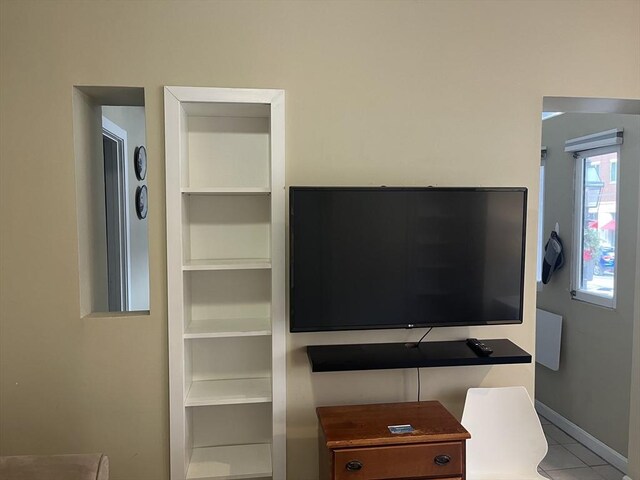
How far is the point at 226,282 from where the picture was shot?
2203 millimetres

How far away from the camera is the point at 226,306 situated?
7.25 ft

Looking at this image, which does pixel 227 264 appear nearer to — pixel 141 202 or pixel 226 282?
pixel 226 282

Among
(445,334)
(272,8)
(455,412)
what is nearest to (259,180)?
(272,8)

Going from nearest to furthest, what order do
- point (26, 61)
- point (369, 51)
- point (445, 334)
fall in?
point (26, 61) < point (369, 51) < point (445, 334)

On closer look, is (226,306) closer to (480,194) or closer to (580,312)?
(480,194)

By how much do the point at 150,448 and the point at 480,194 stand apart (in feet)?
6.28

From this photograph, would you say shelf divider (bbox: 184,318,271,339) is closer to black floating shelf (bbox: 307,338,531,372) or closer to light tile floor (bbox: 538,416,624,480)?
black floating shelf (bbox: 307,338,531,372)

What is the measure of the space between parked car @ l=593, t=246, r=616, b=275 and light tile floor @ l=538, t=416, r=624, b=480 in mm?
1249

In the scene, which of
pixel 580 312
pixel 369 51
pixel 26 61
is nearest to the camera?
pixel 26 61

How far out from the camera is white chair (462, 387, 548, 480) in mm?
2100

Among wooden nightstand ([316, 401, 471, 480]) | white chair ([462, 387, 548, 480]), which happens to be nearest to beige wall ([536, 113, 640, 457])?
white chair ([462, 387, 548, 480])

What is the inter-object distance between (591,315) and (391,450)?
84.6 inches

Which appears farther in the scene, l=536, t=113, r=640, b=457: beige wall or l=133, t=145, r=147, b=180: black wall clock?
l=133, t=145, r=147, b=180: black wall clock

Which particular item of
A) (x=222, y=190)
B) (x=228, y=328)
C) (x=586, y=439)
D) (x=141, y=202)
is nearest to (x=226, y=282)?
(x=228, y=328)
